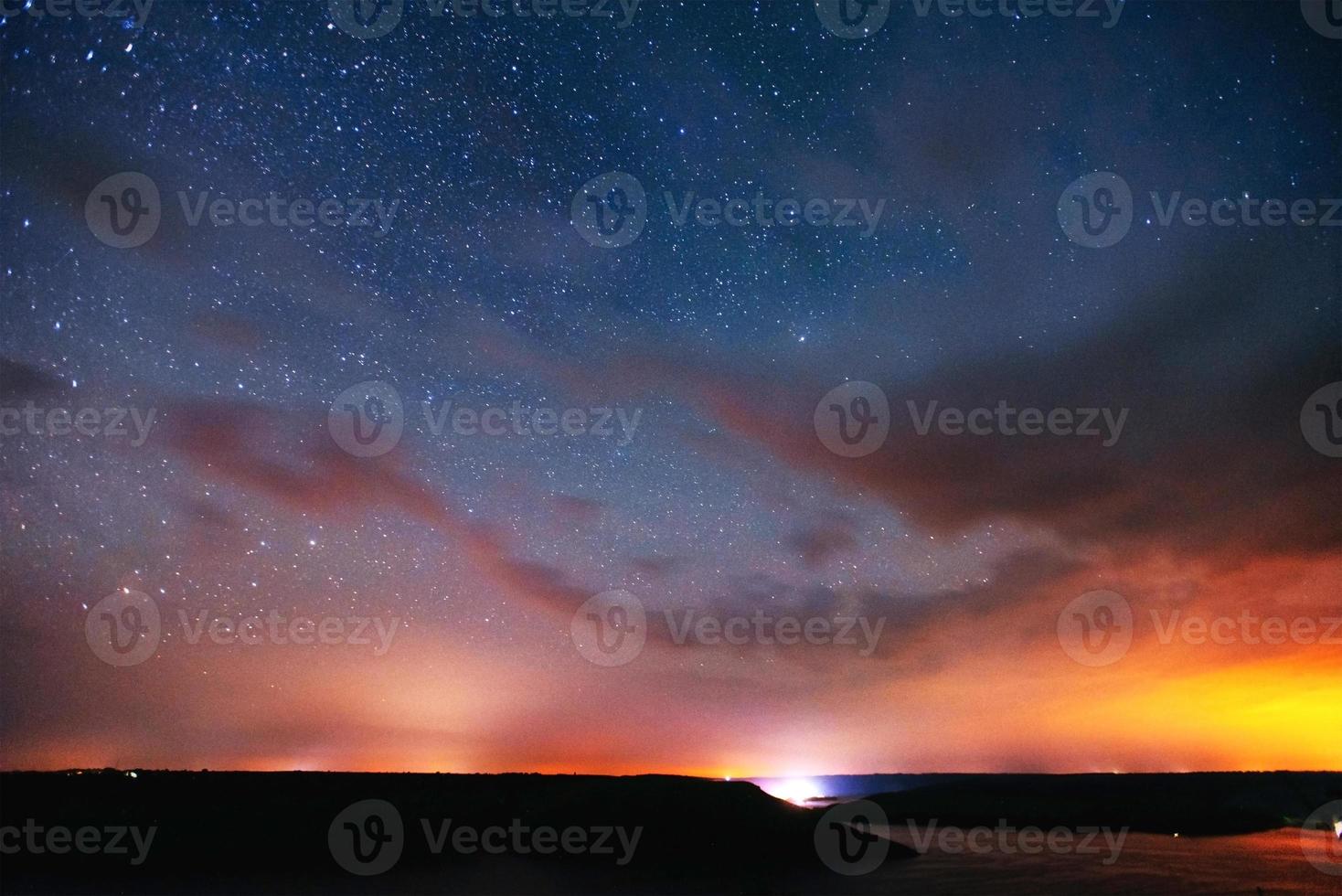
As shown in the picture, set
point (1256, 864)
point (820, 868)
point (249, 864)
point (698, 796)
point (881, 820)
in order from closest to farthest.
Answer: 1. point (249, 864)
2. point (820, 868)
3. point (1256, 864)
4. point (698, 796)
5. point (881, 820)

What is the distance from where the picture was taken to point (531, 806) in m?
28.6

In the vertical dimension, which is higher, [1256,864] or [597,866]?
[597,866]

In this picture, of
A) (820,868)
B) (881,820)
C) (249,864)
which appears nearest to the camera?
(249,864)

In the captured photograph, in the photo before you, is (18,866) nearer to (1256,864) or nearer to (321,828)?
(321,828)

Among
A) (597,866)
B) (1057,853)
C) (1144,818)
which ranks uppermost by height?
(597,866)

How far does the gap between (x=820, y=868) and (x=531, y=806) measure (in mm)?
12244

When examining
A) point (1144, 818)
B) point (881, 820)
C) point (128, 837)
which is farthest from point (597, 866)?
point (1144, 818)

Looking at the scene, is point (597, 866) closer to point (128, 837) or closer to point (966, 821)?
point (128, 837)

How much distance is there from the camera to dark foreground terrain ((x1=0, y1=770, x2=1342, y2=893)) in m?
20.9

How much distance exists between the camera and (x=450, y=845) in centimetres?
2473

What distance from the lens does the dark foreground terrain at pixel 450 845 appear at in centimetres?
2089

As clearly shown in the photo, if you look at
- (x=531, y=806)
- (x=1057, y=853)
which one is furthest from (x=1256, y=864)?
(x=531, y=806)

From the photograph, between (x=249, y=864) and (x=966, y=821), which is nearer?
(x=249, y=864)

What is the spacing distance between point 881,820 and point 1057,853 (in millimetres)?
16135
